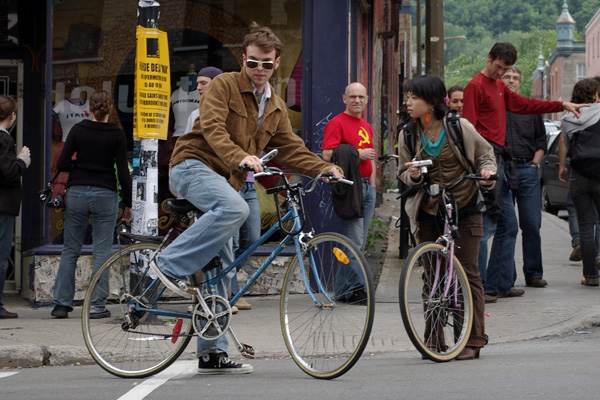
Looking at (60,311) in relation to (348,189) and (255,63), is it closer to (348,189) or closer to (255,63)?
(348,189)

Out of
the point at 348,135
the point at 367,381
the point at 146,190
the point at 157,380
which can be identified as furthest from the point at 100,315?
the point at 348,135

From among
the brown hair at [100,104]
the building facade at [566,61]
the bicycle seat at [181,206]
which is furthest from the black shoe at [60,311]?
the building facade at [566,61]

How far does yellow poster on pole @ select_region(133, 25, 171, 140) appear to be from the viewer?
7.89 m

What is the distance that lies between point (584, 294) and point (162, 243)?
198 inches

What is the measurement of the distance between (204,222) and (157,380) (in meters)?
0.99

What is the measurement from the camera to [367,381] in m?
5.59

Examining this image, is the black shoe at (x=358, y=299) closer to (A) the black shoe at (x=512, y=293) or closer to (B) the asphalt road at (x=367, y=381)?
(B) the asphalt road at (x=367, y=381)

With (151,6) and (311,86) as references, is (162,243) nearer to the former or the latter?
(151,6)

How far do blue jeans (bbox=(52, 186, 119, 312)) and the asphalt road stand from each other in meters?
2.00

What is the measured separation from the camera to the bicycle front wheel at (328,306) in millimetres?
5297

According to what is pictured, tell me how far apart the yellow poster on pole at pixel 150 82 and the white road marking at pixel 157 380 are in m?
2.13

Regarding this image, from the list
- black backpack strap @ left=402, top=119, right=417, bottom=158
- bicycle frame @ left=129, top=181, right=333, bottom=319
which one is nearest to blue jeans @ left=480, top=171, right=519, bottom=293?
black backpack strap @ left=402, top=119, right=417, bottom=158

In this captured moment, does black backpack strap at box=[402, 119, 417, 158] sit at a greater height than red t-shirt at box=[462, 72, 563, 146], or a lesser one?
lesser

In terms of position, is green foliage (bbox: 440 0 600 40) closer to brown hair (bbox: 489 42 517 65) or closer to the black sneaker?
brown hair (bbox: 489 42 517 65)
